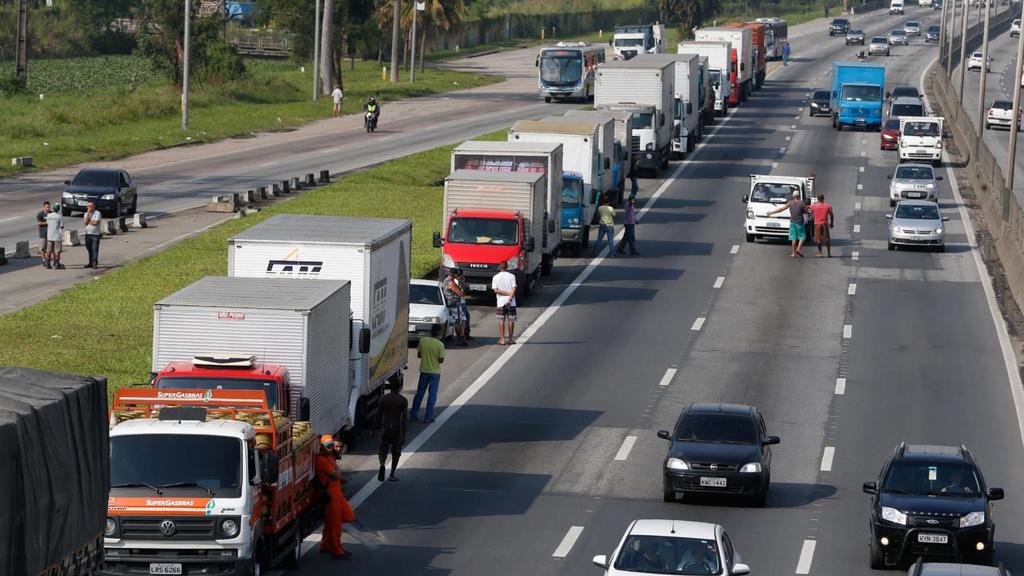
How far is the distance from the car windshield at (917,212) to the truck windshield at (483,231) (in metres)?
15.5

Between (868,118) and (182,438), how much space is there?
233 feet

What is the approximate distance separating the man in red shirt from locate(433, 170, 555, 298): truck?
10355mm

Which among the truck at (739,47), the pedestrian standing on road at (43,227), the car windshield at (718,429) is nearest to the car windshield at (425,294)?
the pedestrian standing on road at (43,227)

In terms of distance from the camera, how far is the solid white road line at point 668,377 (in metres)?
35.0

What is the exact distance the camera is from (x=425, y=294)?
38.4 metres

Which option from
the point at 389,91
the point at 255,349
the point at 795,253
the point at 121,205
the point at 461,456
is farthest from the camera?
the point at 389,91

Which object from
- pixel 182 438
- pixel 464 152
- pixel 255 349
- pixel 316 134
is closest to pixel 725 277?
pixel 464 152

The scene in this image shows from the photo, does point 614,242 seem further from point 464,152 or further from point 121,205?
point 121,205

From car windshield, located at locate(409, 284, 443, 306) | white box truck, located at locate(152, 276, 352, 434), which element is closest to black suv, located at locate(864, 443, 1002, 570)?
white box truck, located at locate(152, 276, 352, 434)

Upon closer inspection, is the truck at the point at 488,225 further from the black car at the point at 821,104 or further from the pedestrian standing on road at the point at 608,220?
the black car at the point at 821,104

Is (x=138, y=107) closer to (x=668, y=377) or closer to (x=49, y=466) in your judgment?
(x=668, y=377)

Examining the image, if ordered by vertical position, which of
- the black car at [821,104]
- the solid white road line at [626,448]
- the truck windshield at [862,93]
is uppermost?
the truck windshield at [862,93]

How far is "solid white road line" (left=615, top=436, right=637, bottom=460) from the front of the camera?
2914 centimetres

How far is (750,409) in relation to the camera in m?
27.2
